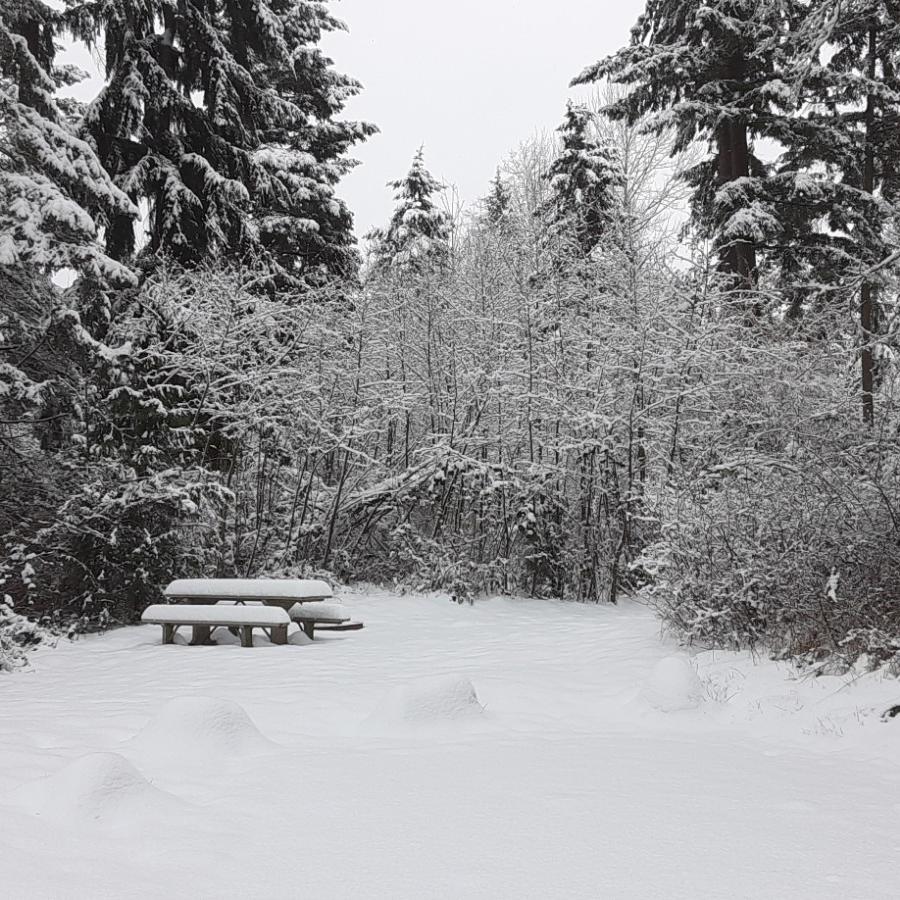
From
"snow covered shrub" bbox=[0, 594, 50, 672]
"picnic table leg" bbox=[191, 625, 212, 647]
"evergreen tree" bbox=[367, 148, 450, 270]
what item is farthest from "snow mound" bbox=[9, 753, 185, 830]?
"evergreen tree" bbox=[367, 148, 450, 270]

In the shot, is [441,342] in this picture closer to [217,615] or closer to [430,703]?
[217,615]

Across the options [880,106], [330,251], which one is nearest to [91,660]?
[330,251]

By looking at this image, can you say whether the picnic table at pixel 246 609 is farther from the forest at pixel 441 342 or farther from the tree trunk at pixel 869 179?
the tree trunk at pixel 869 179

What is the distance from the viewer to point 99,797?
3234 mm

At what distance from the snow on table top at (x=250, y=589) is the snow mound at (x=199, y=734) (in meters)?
4.67

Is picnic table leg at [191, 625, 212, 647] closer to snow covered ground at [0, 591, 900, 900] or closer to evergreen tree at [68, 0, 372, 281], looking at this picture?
snow covered ground at [0, 591, 900, 900]

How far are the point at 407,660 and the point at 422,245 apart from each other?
1789cm

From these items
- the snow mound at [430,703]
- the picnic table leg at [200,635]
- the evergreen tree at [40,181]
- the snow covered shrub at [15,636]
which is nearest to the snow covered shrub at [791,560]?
the snow mound at [430,703]

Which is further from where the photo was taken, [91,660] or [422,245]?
[422,245]

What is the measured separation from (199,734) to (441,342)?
11.4 meters

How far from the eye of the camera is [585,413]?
13.2 m

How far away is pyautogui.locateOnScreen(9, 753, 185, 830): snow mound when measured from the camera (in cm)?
318

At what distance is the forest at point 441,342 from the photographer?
10.2 meters

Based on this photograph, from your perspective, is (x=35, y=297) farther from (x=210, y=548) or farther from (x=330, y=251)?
(x=330, y=251)
